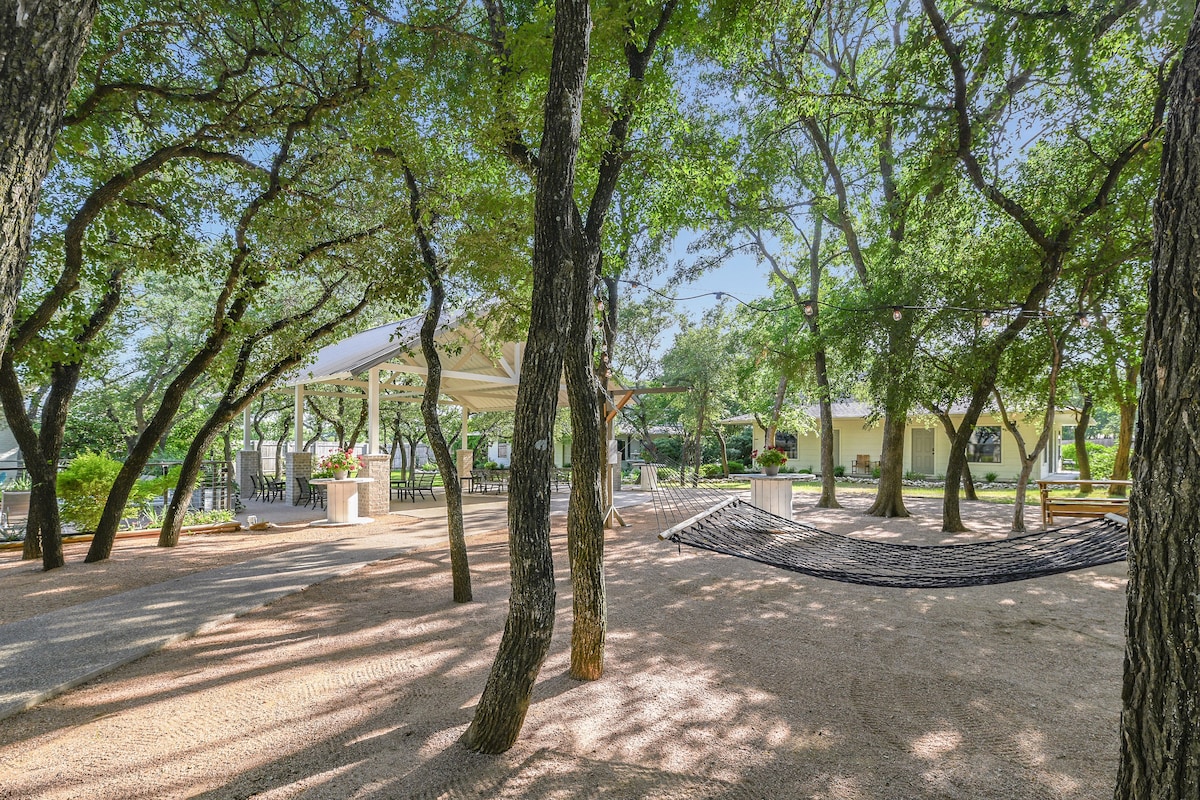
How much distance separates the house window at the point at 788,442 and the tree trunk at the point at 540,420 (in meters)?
21.9

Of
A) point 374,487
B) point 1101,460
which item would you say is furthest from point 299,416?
point 1101,460

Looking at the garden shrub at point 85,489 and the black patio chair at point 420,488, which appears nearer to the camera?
the garden shrub at point 85,489

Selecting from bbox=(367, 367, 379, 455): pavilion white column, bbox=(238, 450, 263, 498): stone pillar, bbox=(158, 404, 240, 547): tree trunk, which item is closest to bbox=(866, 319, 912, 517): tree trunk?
bbox=(367, 367, 379, 455): pavilion white column

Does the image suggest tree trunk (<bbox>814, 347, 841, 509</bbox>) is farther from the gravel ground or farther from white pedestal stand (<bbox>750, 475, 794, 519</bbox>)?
the gravel ground

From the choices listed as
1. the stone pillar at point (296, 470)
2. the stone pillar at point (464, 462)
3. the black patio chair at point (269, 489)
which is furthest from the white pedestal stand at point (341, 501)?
the stone pillar at point (464, 462)

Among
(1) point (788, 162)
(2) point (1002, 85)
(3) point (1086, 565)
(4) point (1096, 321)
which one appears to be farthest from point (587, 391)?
(4) point (1096, 321)

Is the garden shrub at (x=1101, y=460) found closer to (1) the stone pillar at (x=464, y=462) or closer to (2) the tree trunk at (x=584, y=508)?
(1) the stone pillar at (x=464, y=462)

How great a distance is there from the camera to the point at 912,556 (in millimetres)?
4977

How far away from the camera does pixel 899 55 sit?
21.7ft

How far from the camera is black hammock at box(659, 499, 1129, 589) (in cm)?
399

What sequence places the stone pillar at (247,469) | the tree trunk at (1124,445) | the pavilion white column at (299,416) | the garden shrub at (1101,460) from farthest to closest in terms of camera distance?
the garden shrub at (1101,460), the stone pillar at (247,469), the tree trunk at (1124,445), the pavilion white column at (299,416)

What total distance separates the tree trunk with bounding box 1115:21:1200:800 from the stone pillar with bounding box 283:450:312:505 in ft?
41.4

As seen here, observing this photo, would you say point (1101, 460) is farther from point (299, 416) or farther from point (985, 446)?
point (299, 416)

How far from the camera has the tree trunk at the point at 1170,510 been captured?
1215mm
